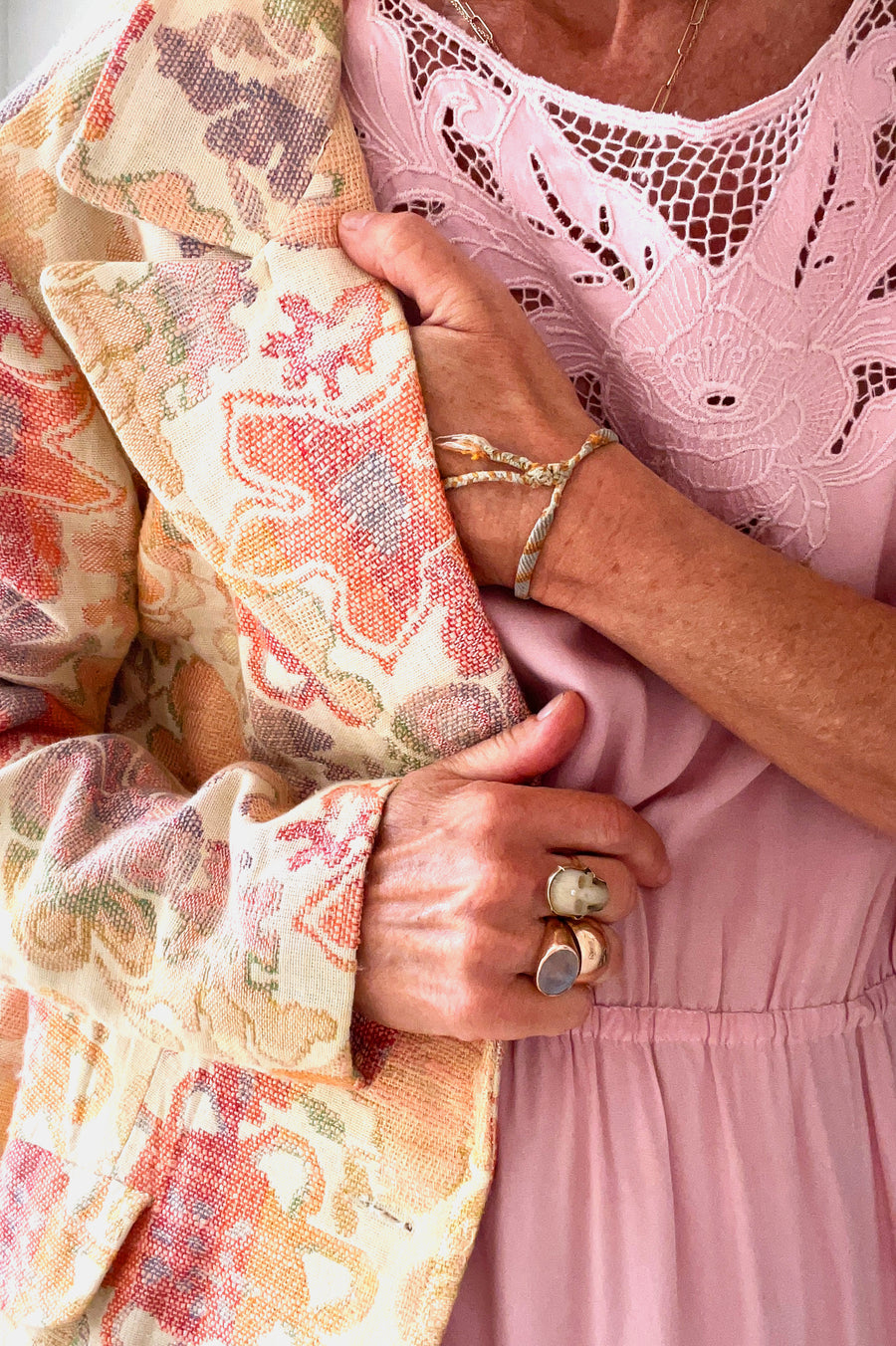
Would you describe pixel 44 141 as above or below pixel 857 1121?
above

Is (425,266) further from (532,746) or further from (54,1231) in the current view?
(54,1231)

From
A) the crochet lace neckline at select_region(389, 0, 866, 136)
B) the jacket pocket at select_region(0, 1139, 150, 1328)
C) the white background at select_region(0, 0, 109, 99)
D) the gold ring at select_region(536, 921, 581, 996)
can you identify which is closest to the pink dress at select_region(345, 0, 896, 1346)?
the crochet lace neckline at select_region(389, 0, 866, 136)

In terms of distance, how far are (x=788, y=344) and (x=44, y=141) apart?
557 millimetres

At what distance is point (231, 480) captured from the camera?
71 cm

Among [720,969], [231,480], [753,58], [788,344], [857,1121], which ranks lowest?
[857,1121]

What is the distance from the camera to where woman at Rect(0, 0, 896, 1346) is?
69cm

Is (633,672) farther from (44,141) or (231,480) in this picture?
(44,141)

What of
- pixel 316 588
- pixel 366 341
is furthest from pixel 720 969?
pixel 366 341

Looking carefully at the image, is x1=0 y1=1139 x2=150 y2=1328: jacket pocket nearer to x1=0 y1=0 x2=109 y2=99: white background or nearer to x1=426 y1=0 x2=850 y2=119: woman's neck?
x1=426 y1=0 x2=850 y2=119: woman's neck

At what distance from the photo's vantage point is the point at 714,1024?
2.55 feet

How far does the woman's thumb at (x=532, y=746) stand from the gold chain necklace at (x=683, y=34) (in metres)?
0.47

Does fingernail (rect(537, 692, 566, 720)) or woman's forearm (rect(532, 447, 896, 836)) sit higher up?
woman's forearm (rect(532, 447, 896, 836))

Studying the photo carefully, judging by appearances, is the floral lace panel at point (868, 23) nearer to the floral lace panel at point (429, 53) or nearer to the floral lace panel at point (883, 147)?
the floral lace panel at point (883, 147)

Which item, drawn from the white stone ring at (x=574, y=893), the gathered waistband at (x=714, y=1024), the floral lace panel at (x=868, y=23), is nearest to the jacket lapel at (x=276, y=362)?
the white stone ring at (x=574, y=893)
